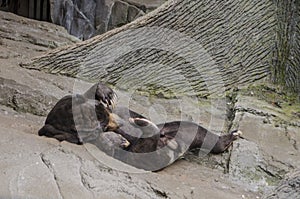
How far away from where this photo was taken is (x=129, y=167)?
9.57 feet

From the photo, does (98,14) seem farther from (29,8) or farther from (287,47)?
(287,47)

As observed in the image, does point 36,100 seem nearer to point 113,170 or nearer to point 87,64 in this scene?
point 87,64

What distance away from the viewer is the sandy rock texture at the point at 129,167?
2.50m

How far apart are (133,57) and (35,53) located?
108cm

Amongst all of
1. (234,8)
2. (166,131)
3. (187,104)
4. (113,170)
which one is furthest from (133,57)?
(113,170)

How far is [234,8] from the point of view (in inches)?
185

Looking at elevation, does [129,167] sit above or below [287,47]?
below

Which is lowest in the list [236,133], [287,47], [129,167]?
[129,167]

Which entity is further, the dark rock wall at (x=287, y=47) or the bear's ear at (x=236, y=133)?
the dark rock wall at (x=287, y=47)

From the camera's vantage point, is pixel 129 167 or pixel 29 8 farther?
pixel 29 8

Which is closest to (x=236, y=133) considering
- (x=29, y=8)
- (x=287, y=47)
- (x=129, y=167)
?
(x=129, y=167)

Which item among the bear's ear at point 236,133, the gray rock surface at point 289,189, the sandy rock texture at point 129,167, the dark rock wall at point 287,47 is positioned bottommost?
the sandy rock texture at point 129,167

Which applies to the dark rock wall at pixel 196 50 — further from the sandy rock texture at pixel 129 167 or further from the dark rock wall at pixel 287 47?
the sandy rock texture at pixel 129 167

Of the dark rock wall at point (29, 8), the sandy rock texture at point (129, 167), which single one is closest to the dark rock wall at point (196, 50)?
the sandy rock texture at point (129, 167)
